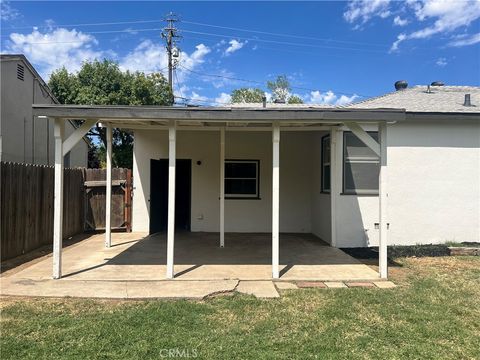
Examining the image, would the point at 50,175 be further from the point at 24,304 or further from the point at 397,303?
the point at 397,303

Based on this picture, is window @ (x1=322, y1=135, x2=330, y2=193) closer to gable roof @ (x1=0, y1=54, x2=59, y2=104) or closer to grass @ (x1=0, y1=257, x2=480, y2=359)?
grass @ (x1=0, y1=257, x2=480, y2=359)

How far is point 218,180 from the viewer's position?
11344 millimetres

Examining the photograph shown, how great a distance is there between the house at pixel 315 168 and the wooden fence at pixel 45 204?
1.91 feet

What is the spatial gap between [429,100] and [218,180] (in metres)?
6.37

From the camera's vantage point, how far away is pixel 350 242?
369 inches

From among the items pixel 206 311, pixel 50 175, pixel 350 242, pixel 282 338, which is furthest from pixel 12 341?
pixel 350 242

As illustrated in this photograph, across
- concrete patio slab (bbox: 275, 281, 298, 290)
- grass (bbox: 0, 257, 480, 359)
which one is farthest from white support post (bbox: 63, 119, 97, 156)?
concrete patio slab (bbox: 275, 281, 298, 290)

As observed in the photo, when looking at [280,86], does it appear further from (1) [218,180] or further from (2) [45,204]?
(2) [45,204]

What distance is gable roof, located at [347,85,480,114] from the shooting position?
9.80 meters

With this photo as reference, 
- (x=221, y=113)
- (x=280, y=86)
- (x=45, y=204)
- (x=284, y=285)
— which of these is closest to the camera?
(x=284, y=285)

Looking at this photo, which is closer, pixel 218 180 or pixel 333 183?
pixel 333 183

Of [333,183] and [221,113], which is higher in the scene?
[221,113]

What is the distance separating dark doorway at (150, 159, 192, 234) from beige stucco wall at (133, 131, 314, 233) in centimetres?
25

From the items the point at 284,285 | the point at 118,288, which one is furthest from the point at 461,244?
the point at 118,288
